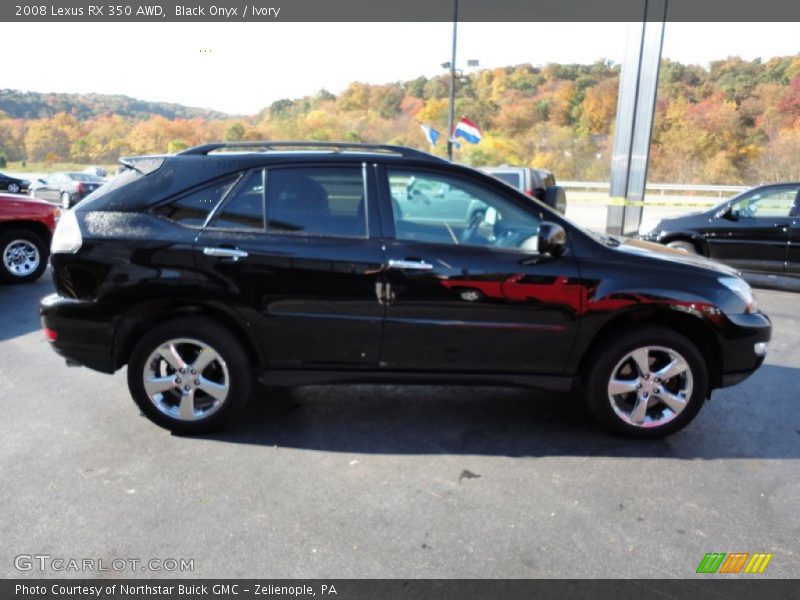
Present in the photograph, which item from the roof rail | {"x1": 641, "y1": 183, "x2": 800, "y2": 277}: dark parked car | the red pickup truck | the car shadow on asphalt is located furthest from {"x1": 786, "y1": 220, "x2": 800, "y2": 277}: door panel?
the red pickup truck

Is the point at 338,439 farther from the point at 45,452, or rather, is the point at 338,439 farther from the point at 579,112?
the point at 579,112

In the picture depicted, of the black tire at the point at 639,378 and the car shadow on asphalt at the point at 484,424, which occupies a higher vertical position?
the black tire at the point at 639,378

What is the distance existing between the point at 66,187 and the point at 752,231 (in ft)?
87.3

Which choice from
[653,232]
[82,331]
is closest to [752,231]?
[653,232]

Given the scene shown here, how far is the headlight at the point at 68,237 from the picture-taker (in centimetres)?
392

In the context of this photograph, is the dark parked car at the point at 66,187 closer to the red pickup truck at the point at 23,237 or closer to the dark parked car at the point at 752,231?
the red pickup truck at the point at 23,237

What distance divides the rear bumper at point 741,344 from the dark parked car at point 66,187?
2603 cm

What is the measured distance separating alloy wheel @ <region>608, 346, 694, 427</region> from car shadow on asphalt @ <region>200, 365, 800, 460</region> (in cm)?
18

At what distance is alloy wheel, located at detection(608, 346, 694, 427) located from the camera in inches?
155

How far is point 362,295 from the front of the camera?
3.86 m

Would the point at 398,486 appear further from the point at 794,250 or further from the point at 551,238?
the point at 794,250

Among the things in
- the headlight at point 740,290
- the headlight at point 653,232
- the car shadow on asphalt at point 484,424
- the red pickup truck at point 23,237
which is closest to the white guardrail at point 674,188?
the headlight at point 653,232

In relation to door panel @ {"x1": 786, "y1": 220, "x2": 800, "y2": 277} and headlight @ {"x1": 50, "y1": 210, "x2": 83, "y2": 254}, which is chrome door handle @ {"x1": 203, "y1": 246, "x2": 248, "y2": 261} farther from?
door panel @ {"x1": 786, "y1": 220, "x2": 800, "y2": 277}

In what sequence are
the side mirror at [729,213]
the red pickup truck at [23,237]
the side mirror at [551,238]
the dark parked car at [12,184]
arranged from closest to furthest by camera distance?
the side mirror at [551,238] < the red pickup truck at [23,237] < the side mirror at [729,213] < the dark parked car at [12,184]
